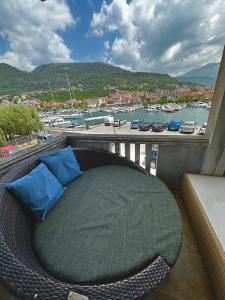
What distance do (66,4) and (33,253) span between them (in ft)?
9.62

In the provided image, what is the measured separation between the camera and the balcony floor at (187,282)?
134 centimetres

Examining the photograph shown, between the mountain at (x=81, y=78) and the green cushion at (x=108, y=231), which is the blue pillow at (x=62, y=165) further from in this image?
the mountain at (x=81, y=78)

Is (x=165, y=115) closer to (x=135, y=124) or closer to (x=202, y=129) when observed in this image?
(x=135, y=124)

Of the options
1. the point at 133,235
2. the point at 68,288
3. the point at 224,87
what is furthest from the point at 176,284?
the point at 224,87

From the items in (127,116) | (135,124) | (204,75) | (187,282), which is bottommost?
(187,282)

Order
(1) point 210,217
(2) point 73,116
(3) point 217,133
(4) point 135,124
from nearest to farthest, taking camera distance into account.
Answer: (1) point 210,217
(3) point 217,133
(4) point 135,124
(2) point 73,116

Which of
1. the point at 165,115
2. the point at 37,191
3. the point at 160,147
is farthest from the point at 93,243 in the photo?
the point at 165,115

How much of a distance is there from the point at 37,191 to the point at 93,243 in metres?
0.68

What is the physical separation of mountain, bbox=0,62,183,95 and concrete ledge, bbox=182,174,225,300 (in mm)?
1536

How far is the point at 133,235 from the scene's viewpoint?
1.18 meters

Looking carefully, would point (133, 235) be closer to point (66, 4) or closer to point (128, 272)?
point (128, 272)

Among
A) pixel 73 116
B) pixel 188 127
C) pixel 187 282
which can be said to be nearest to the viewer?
pixel 187 282

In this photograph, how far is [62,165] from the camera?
1900 millimetres

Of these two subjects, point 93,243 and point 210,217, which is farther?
point 210,217
